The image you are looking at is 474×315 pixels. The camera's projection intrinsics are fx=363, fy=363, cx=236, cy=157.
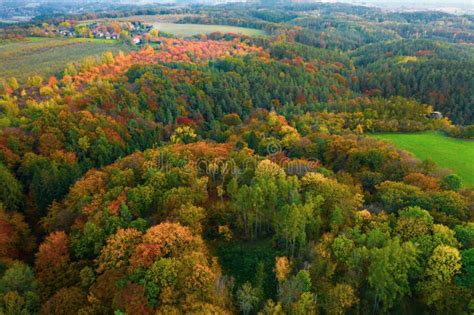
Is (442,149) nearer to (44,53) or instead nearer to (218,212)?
(218,212)

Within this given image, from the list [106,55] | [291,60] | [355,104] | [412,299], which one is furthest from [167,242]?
[291,60]

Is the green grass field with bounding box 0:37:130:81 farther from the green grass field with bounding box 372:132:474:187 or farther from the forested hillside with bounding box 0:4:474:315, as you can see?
the green grass field with bounding box 372:132:474:187

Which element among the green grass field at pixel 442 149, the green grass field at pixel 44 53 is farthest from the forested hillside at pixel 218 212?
the green grass field at pixel 44 53

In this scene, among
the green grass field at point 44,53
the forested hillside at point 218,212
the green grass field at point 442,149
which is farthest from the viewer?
the green grass field at point 44,53

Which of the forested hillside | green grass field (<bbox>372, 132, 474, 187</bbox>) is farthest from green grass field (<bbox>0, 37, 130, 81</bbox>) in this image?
green grass field (<bbox>372, 132, 474, 187</bbox>)

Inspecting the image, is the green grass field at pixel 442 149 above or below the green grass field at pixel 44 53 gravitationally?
below

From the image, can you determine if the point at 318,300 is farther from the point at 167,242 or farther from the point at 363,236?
the point at 167,242

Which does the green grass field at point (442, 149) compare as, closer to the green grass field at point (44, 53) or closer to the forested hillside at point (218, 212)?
the forested hillside at point (218, 212)
